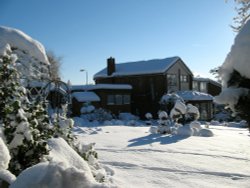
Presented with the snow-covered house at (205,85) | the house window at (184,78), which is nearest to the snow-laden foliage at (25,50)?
the house window at (184,78)

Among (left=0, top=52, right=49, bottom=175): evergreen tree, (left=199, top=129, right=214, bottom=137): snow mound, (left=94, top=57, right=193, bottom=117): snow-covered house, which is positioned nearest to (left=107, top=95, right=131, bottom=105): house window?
(left=94, top=57, right=193, bottom=117): snow-covered house

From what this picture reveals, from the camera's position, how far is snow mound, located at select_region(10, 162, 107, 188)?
221 centimetres

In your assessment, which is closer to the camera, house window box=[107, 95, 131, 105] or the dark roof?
house window box=[107, 95, 131, 105]

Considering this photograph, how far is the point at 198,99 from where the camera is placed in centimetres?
3812

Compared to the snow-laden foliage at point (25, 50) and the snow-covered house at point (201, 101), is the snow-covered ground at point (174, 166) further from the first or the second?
the snow-covered house at point (201, 101)

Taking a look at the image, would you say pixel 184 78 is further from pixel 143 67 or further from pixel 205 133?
pixel 205 133

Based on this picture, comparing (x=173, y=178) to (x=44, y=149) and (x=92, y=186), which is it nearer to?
(x=44, y=149)

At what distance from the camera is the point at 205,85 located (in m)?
48.1

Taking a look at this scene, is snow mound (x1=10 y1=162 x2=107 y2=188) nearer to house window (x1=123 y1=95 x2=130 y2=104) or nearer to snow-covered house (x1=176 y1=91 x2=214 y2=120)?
snow-covered house (x1=176 y1=91 x2=214 y2=120)

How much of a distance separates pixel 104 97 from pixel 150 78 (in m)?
6.80

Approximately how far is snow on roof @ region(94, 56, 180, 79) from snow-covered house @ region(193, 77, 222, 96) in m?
6.30

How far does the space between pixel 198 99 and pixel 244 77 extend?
35707 millimetres

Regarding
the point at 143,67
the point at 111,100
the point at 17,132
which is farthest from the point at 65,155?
the point at 143,67

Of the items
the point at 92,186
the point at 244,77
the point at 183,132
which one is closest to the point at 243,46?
the point at 244,77
